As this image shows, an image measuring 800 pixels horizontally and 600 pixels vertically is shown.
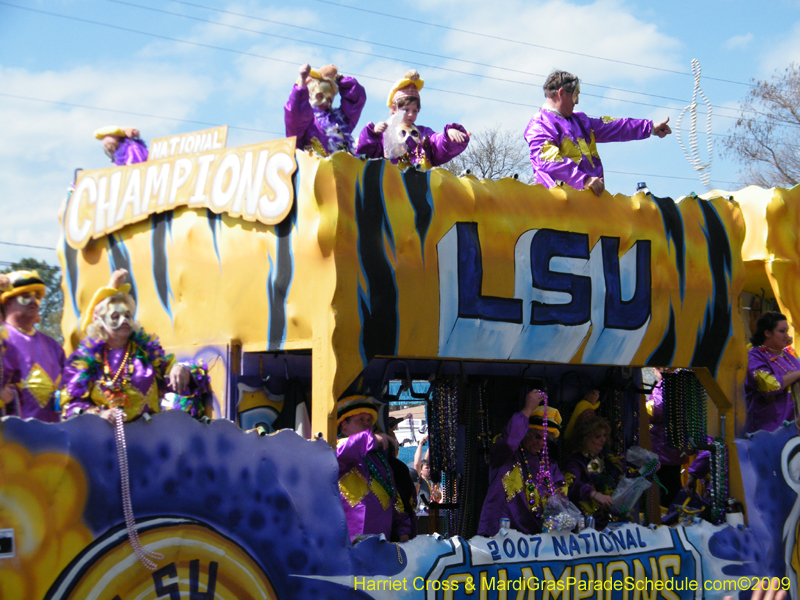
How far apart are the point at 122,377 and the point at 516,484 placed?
2.51m

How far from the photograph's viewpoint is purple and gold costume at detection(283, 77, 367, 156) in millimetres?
5391

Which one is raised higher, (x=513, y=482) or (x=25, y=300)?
(x=25, y=300)

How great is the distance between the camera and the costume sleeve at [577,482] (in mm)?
5891

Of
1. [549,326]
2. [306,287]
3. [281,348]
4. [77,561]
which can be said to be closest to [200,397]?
[281,348]

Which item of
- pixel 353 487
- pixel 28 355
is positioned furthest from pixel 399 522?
pixel 28 355

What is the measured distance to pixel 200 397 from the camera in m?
5.41

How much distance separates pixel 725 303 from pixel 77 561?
4639 mm

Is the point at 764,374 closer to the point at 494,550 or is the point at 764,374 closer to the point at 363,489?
the point at 494,550

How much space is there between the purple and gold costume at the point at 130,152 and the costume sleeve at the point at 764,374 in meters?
4.63

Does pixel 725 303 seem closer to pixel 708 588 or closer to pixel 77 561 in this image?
pixel 708 588

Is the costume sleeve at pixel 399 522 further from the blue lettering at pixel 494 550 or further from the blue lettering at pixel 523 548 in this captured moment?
the blue lettering at pixel 523 548

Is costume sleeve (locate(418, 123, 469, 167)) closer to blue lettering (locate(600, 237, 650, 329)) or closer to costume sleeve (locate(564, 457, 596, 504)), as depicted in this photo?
blue lettering (locate(600, 237, 650, 329))

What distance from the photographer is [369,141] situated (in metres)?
6.32

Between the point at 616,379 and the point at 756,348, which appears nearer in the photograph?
the point at 756,348
